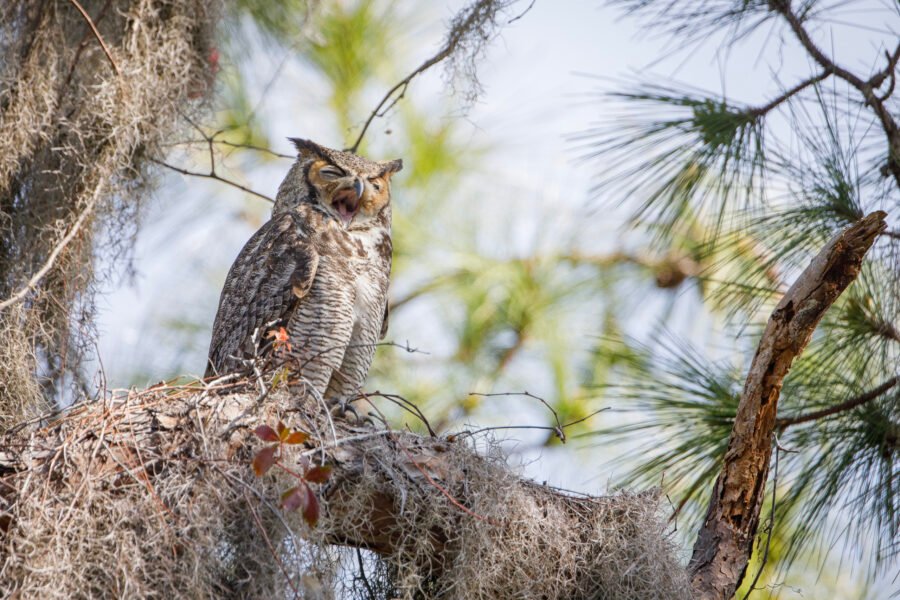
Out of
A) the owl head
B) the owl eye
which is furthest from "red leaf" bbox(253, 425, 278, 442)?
the owl eye

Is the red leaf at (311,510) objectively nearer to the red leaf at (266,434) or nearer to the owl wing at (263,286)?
the red leaf at (266,434)

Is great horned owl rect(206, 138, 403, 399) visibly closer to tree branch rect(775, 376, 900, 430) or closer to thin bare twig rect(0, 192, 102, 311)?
thin bare twig rect(0, 192, 102, 311)

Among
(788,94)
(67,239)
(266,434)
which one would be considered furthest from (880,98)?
(67,239)

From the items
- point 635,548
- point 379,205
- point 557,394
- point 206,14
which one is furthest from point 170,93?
point 557,394

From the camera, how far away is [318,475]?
189 cm

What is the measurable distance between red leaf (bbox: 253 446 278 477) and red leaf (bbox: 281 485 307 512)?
0.05 metres

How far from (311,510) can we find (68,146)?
1570 mm

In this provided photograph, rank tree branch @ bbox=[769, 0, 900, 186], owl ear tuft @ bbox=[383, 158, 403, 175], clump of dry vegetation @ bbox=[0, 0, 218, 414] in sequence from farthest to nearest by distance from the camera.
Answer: owl ear tuft @ bbox=[383, 158, 403, 175] → clump of dry vegetation @ bbox=[0, 0, 218, 414] → tree branch @ bbox=[769, 0, 900, 186]

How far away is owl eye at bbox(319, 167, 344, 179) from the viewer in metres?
3.21

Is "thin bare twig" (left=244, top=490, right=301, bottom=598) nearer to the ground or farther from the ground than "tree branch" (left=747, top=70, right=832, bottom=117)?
nearer to the ground

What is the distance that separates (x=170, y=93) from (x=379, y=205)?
2.18 ft

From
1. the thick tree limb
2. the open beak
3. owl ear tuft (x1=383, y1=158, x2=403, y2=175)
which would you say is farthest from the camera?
owl ear tuft (x1=383, y1=158, x2=403, y2=175)

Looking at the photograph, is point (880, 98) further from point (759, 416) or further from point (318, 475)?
point (318, 475)

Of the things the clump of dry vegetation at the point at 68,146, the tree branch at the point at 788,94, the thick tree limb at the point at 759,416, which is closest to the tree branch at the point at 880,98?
the tree branch at the point at 788,94
